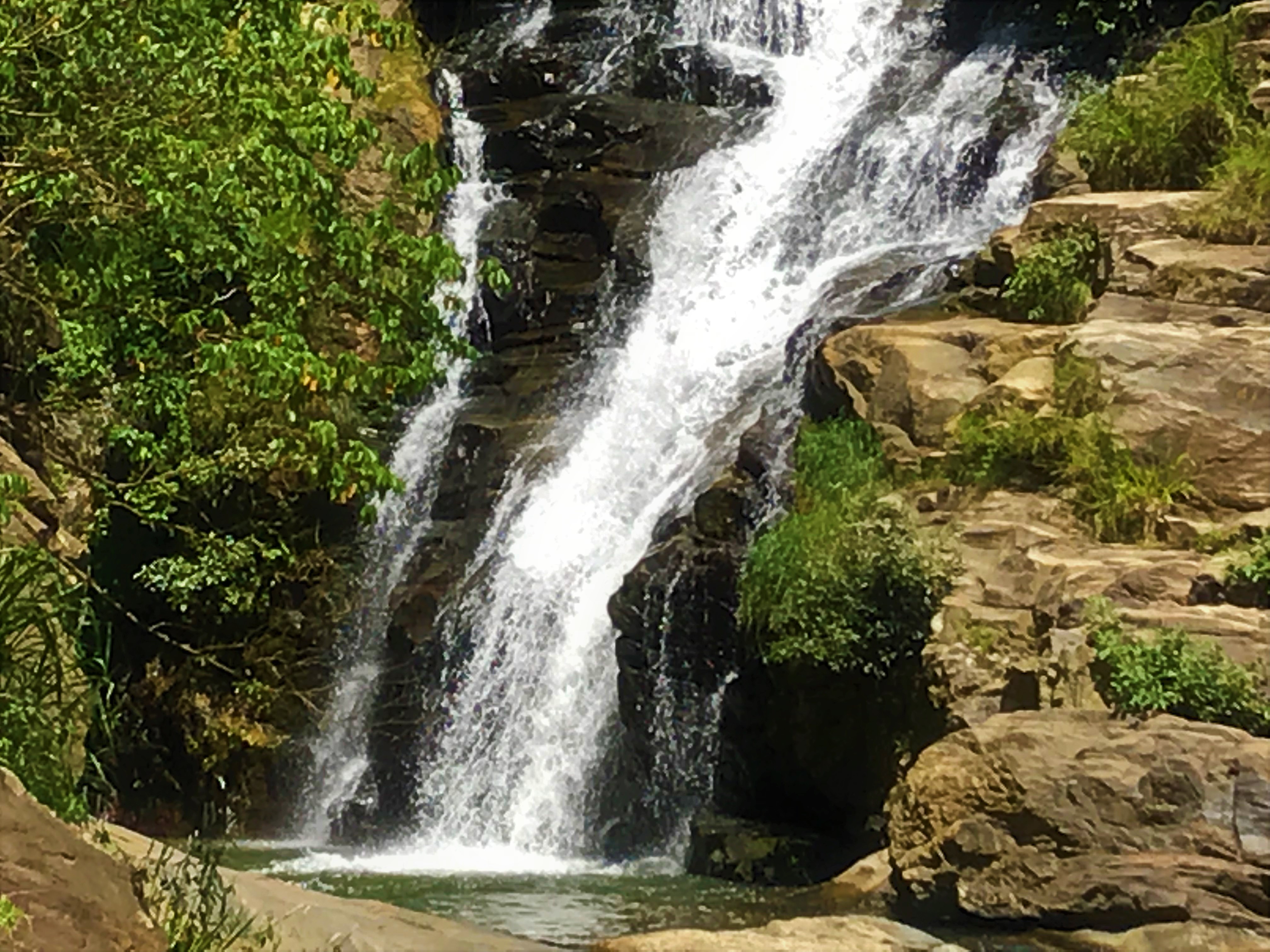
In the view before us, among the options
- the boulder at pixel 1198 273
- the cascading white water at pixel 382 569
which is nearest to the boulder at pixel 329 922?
the cascading white water at pixel 382 569

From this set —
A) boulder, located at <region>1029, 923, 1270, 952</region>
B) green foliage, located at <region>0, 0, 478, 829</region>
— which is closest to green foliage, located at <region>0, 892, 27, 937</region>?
green foliage, located at <region>0, 0, 478, 829</region>

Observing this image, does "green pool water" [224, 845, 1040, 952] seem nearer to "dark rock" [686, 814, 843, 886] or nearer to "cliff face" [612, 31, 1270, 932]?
"dark rock" [686, 814, 843, 886]

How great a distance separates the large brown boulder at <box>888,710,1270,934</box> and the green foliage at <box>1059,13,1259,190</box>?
728cm

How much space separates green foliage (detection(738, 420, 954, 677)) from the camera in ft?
35.9

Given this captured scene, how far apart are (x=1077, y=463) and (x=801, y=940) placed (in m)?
4.93

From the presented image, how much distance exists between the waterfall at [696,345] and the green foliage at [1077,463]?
14.0ft

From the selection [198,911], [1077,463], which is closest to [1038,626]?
[1077,463]

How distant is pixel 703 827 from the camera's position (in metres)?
12.3

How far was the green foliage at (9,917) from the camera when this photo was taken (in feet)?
13.9

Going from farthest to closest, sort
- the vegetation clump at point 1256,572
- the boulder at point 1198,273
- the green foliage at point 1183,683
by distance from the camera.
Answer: the boulder at point 1198,273 → the vegetation clump at point 1256,572 → the green foliage at point 1183,683

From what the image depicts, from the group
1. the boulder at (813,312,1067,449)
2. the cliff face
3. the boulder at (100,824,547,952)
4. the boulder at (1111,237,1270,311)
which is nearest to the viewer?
the boulder at (100,824,547,952)

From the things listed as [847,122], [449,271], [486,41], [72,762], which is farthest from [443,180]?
[486,41]

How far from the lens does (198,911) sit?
208 inches

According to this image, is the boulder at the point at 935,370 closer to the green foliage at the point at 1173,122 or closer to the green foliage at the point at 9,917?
the green foliage at the point at 1173,122
